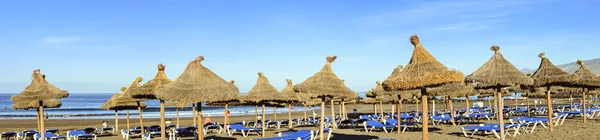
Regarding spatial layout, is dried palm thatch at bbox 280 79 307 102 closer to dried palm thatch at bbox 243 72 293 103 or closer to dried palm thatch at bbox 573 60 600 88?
dried palm thatch at bbox 243 72 293 103

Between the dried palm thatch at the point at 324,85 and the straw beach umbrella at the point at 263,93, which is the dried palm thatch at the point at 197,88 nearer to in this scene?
the dried palm thatch at the point at 324,85

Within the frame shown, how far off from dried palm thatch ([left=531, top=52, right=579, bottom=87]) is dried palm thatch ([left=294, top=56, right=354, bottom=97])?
5.91 meters

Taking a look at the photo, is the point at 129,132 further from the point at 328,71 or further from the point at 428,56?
the point at 428,56

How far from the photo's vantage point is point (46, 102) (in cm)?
1477

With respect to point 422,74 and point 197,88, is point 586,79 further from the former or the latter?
point 197,88

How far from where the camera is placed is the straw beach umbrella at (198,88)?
917 cm

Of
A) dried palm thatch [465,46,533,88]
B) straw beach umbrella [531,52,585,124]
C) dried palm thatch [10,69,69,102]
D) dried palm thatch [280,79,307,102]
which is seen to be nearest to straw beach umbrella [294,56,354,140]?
dried palm thatch [465,46,533,88]

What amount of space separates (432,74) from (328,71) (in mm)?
4527

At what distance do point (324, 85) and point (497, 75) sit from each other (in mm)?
3860

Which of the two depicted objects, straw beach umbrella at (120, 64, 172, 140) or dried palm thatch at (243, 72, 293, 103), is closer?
straw beach umbrella at (120, 64, 172, 140)

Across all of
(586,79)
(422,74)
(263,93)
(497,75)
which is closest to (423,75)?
(422,74)

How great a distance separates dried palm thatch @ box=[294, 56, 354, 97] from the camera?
11297 mm

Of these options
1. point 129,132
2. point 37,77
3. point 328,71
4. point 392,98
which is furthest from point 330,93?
point 392,98

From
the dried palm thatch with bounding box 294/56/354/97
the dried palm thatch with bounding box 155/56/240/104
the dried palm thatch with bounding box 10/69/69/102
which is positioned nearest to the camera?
the dried palm thatch with bounding box 155/56/240/104
